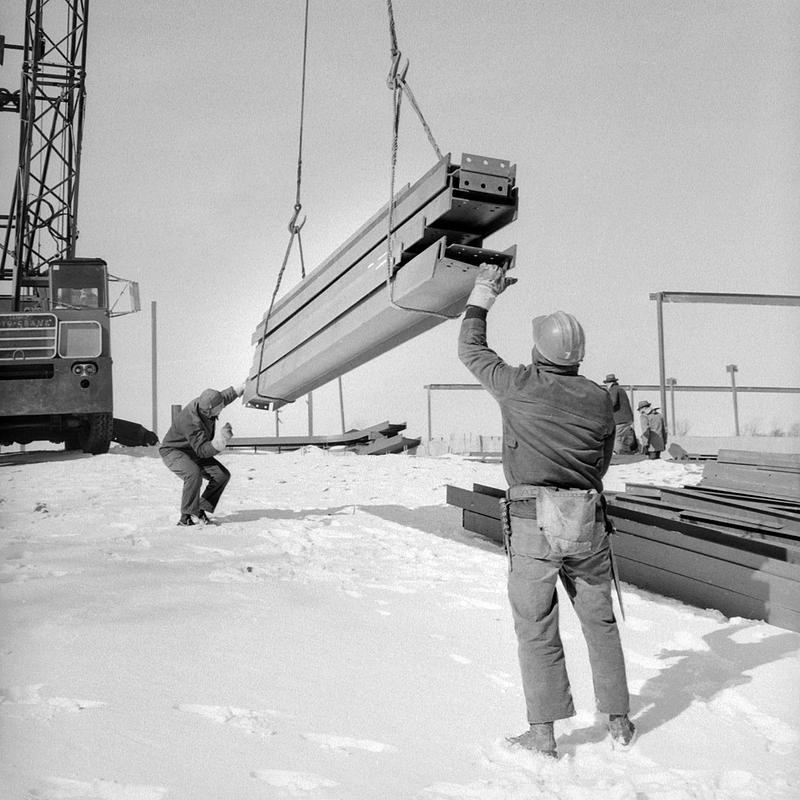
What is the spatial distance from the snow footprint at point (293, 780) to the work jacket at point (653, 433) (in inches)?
470

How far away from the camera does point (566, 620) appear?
15.0 feet

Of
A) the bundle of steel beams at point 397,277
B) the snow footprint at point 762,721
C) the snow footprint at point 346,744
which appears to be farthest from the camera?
the bundle of steel beams at point 397,277

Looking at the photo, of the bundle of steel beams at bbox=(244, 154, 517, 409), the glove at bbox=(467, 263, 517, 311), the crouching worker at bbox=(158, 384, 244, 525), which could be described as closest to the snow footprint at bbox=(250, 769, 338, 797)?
the glove at bbox=(467, 263, 517, 311)

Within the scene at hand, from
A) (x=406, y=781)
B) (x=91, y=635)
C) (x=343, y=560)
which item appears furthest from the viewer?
(x=343, y=560)

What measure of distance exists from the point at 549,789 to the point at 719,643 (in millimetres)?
2129

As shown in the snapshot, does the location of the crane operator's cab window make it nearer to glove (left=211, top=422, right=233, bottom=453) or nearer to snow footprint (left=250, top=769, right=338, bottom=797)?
glove (left=211, top=422, right=233, bottom=453)

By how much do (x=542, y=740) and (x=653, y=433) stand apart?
11.5 metres

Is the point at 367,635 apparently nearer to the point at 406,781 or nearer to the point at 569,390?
the point at 406,781

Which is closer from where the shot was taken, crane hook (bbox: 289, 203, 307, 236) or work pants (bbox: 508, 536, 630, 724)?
work pants (bbox: 508, 536, 630, 724)

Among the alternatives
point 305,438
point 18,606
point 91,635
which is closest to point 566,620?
point 91,635

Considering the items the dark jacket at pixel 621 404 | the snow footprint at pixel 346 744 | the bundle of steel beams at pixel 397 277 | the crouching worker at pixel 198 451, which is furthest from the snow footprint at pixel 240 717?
the dark jacket at pixel 621 404

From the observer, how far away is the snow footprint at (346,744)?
2.69 metres

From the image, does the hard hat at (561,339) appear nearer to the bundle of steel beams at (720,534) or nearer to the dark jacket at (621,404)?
the bundle of steel beams at (720,534)

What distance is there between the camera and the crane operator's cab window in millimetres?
11727
